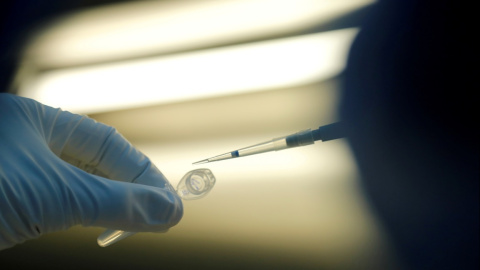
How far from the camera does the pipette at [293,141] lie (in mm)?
1101

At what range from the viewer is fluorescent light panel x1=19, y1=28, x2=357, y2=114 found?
118 cm

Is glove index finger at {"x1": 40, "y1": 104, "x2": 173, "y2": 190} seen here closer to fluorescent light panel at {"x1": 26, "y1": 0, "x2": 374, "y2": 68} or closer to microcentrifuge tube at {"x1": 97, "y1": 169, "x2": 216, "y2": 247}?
microcentrifuge tube at {"x1": 97, "y1": 169, "x2": 216, "y2": 247}

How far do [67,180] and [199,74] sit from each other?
1.69 feet

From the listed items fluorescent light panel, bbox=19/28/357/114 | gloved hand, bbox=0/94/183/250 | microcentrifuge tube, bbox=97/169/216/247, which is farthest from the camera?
fluorescent light panel, bbox=19/28/357/114

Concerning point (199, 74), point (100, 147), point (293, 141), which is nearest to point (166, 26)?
point (199, 74)

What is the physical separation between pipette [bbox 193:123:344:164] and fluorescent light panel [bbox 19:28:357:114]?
7.0 inches

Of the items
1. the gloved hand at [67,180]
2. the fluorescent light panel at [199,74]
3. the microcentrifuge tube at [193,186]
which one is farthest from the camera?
the fluorescent light panel at [199,74]

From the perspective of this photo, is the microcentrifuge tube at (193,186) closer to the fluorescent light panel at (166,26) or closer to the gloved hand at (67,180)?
the gloved hand at (67,180)

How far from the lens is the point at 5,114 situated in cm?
95

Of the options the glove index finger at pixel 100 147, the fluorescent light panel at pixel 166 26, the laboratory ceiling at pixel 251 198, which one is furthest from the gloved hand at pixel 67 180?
the fluorescent light panel at pixel 166 26

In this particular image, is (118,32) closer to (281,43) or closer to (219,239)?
(281,43)

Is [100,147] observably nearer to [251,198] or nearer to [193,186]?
[193,186]

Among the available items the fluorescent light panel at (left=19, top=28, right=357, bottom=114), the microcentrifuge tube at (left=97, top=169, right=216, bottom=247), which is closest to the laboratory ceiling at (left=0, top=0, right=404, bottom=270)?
the fluorescent light panel at (left=19, top=28, right=357, bottom=114)

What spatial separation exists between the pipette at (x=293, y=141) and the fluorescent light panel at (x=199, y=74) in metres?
0.18
